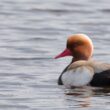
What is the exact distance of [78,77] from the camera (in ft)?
44.8

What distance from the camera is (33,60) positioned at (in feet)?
52.8

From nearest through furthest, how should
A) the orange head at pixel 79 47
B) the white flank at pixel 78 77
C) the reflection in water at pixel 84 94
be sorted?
→ the reflection in water at pixel 84 94, the white flank at pixel 78 77, the orange head at pixel 79 47

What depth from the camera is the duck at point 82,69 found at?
43.7ft

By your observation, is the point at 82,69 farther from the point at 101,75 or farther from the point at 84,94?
the point at 84,94

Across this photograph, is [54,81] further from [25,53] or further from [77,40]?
[25,53]

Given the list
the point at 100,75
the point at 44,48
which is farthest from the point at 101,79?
the point at 44,48

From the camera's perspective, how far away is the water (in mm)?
12508

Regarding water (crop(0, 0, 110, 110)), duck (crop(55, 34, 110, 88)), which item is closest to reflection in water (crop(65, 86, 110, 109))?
water (crop(0, 0, 110, 110))

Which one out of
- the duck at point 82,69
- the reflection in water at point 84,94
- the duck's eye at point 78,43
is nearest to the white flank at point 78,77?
the duck at point 82,69

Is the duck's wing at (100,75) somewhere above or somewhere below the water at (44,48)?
above

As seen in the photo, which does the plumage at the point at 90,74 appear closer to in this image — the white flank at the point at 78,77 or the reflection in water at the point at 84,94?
the white flank at the point at 78,77

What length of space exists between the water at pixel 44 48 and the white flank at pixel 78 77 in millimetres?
162

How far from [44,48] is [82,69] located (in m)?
3.76

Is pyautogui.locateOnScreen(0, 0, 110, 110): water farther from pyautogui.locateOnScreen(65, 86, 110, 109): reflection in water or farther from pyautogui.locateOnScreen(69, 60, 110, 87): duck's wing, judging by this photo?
→ pyautogui.locateOnScreen(69, 60, 110, 87): duck's wing
